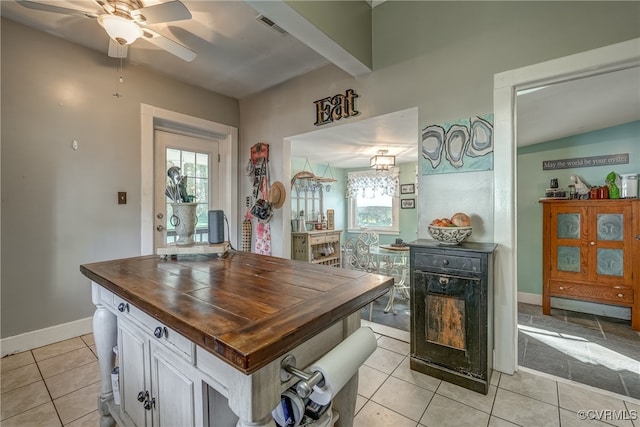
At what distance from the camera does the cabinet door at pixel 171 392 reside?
890mm

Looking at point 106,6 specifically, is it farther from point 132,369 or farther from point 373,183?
point 373,183

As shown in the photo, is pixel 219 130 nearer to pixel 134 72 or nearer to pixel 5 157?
pixel 134 72

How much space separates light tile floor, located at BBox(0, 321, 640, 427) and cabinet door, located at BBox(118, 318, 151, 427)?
47 cm

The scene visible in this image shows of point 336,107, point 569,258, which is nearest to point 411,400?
point 336,107

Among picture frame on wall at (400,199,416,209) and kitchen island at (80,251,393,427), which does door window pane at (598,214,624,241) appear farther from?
kitchen island at (80,251,393,427)

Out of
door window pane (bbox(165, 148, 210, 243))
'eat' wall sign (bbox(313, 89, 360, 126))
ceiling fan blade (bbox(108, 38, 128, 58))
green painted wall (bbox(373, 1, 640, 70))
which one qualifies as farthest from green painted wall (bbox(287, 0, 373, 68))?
door window pane (bbox(165, 148, 210, 243))

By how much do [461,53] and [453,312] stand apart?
6.15 ft

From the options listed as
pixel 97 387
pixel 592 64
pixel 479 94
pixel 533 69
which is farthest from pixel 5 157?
pixel 592 64

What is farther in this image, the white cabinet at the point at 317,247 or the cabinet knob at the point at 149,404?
the white cabinet at the point at 317,247

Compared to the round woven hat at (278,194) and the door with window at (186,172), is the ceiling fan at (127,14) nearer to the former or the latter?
the door with window at (186,172)

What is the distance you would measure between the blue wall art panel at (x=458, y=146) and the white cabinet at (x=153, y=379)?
205 centimetres

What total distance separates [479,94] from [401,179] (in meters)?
3.71

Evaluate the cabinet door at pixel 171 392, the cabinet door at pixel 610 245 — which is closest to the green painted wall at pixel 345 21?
the cabinet door at pixel 171 392

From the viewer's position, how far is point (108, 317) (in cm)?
140
